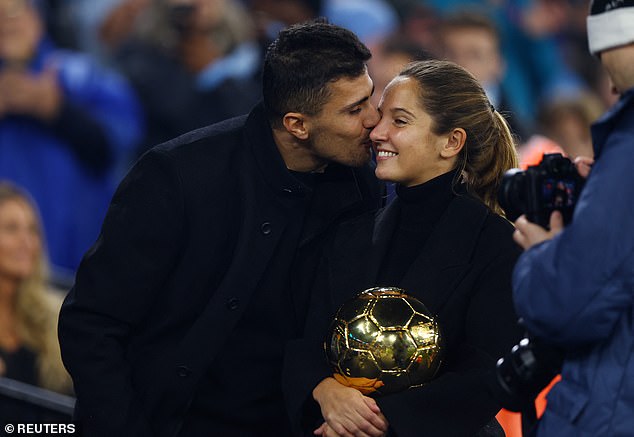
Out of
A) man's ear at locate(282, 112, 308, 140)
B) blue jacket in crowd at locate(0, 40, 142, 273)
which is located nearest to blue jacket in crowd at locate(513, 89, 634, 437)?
man's ear at locate(282, 112, 308, 140)

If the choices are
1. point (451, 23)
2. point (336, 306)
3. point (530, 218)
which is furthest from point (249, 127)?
point (451, 23)

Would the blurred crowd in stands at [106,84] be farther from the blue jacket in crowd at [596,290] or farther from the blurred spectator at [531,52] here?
the blue jacket in crowd at [596,290]

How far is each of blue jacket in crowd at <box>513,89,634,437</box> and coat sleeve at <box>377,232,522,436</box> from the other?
1.55 feet

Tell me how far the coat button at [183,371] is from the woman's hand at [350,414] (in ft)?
1.72

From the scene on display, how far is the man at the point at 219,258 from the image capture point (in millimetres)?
3479

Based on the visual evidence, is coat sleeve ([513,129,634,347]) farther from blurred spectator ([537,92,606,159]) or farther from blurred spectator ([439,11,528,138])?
blurred spectator ([439,11,528,138])

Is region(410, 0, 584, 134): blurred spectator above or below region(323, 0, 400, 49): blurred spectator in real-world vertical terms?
below

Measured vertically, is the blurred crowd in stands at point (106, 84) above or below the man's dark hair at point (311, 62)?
below

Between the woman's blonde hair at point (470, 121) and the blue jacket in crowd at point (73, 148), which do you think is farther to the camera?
the blue jacket in crowd at point (73, 148)

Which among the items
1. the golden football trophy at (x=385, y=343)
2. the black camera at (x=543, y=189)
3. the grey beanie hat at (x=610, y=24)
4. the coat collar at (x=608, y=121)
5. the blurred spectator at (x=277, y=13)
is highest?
the grey beanie hat at (x=610, y=24)

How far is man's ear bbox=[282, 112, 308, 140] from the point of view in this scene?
3635mm

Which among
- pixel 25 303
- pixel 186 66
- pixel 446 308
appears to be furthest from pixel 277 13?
pixel 446 308

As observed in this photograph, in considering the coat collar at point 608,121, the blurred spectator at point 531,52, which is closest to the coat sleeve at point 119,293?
the coat collar at point 608,121

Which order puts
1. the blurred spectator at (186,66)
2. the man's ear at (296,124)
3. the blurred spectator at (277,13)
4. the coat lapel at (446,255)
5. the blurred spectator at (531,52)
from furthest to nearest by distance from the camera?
the blurred spectator at (531,52) → the blurred spectator at (277,13) → the blurred spectator at (186,66) → the man's ear at (296,124) → the coat lapel at (446,255)
